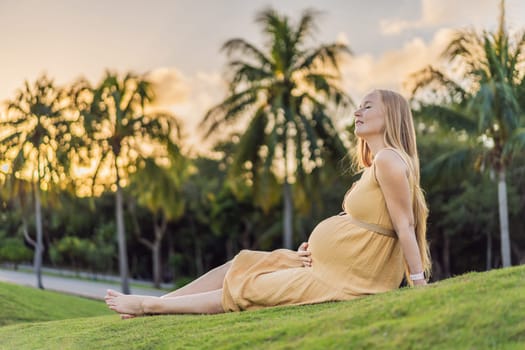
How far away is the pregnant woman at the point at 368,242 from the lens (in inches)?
190

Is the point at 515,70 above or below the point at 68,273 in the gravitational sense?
above

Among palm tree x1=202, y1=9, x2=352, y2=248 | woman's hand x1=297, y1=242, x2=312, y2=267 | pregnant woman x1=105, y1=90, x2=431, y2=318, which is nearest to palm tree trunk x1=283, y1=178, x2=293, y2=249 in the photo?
palm tree x1=202, y1=9, x2=352, y2=248

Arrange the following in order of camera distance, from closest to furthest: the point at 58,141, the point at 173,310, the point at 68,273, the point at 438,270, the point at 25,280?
the point at 173,310 → the point at 58,141 → the point at 25,280 → the point at 438,270 → the point at 68,273

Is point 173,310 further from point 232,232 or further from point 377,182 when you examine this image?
point 232,232

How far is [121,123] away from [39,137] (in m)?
2.81

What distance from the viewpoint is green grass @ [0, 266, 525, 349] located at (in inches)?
136

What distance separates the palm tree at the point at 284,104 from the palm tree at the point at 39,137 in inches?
196

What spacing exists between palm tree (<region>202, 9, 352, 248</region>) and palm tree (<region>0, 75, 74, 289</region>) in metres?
4.97

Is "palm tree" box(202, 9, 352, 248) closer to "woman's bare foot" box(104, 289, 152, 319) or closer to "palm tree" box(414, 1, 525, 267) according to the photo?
"palm tree" box(414, 1, 525, 267)

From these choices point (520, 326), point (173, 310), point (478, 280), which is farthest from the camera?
point (173, 310)

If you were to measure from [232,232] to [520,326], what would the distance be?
118ft

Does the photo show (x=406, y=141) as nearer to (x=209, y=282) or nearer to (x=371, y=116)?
(x=371, y=116)

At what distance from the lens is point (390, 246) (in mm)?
4992

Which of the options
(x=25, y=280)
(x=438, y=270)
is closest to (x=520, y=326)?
(x=25, y=280)
